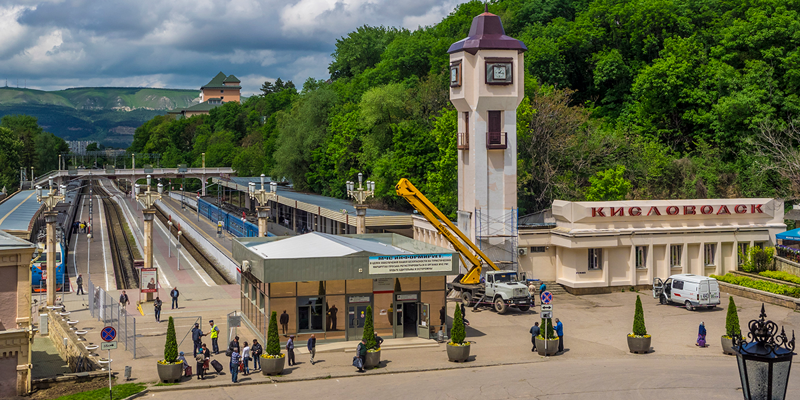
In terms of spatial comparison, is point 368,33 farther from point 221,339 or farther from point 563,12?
point 221,339

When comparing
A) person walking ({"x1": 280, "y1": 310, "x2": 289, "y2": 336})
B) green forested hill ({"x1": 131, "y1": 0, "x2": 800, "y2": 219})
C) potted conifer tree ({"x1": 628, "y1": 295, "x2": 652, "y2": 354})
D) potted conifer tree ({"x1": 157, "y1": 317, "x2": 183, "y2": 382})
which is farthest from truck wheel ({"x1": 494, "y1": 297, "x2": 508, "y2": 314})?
green forested hill ({"x1": 131, "y1": 0, "x2": 800, "y2": 219})

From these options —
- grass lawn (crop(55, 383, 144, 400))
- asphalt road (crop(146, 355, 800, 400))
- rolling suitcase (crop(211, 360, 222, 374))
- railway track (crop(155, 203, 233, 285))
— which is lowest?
railway track (crop(155, 203, 233, 285))

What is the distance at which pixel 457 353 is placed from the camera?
93.7 ft

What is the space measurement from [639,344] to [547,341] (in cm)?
386

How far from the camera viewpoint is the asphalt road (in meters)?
24.2

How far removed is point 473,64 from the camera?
46.6m

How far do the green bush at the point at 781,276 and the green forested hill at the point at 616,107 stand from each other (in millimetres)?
12788

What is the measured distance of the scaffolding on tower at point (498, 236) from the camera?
152 feet

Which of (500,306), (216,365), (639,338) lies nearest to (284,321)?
(216,365)

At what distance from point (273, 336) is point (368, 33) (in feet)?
262

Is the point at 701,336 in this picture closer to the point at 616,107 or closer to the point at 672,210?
the point at 672,210

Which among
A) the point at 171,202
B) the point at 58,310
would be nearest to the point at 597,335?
the point at 58,310

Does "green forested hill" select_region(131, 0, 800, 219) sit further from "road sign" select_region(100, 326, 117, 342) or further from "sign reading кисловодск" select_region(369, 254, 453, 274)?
"road sign" select_region(100, 326, 117, 342)

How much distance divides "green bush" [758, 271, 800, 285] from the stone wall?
37.8 m
